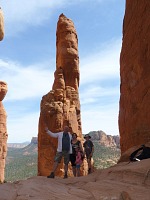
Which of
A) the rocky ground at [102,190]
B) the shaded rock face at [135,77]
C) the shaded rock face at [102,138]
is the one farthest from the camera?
the shaded rock face at [102,138]

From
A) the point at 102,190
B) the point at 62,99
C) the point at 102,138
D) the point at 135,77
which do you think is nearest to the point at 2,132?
the point at 62,99

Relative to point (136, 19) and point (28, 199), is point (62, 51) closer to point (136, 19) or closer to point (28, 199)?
point (136, 19)

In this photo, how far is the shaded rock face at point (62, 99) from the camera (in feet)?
98.1

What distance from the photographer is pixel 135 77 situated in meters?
16.1

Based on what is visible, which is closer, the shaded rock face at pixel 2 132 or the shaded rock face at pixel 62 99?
the shaded rock face at pixel 62 99

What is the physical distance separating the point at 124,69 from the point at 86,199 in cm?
1225

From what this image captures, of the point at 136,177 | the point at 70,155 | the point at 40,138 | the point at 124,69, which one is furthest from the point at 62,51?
the point at 136,177

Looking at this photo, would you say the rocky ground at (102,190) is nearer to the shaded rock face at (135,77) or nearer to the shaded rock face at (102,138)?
the shaded rock face at (135,77)

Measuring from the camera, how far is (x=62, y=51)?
34750mm

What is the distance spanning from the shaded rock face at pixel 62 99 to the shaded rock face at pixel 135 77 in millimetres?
13189

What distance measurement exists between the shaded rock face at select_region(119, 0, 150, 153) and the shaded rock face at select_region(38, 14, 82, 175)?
1319cm

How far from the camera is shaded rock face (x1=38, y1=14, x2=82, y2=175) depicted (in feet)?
98.1

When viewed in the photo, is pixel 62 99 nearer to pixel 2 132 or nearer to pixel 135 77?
pixel 2 132

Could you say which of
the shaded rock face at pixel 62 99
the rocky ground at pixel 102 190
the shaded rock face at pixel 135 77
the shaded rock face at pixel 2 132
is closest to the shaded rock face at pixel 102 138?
the shaded rock face at pixel 2 132
